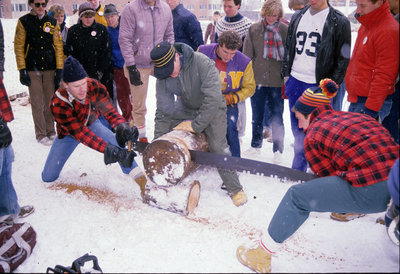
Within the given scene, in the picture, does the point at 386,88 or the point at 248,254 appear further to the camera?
the point at 386,88

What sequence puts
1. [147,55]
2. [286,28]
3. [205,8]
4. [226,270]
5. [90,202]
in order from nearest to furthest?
[226,270] → [90,202] → [286,28] → [147,55] → [205,8]

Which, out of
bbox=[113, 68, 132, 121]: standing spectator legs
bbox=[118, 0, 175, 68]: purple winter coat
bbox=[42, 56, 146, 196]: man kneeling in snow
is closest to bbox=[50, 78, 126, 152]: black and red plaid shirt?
bbox=[42, 56, 146, 196]: man kneeling in snow

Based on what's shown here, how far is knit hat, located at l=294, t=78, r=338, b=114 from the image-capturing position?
2.68 m

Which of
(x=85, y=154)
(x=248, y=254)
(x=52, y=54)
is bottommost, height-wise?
(x=85, y=154)

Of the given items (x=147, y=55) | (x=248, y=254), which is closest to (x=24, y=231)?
(x=248, y=254)

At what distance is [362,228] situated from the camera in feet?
10.5

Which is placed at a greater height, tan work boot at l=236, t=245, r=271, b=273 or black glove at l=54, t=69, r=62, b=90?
black glove at l=54, t=69, r=62, b=90

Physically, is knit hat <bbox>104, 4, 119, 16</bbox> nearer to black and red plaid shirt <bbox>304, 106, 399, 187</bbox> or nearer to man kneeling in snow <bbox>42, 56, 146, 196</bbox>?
man kneeling in snow <bbox>42, 56, 146, 196</bbox>

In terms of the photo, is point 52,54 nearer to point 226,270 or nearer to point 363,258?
point 226,270

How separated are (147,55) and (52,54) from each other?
152 cm

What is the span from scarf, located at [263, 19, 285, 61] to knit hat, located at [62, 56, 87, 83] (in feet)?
8.54

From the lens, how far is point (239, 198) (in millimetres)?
3648

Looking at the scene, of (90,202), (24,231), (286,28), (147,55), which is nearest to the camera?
(24,231)

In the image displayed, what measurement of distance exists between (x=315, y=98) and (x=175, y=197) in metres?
1.73
